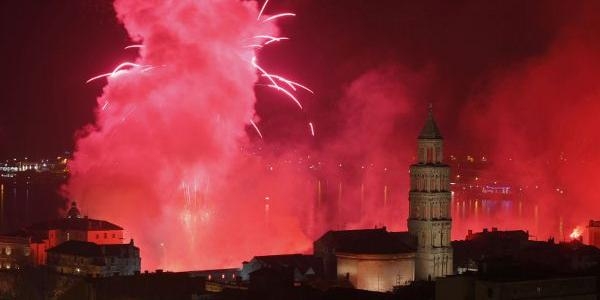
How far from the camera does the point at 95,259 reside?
49.9 m

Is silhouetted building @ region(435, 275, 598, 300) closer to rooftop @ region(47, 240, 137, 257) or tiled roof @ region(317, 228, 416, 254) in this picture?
tiled roof @ region(317, 228, 416, 254)

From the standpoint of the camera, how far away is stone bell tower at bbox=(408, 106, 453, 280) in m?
49.8

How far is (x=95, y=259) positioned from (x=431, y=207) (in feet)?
41.2

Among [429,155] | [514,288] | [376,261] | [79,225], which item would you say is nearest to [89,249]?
[79,225]

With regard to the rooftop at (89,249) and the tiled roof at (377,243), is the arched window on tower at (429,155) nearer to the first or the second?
the tiled roof at (377,243)

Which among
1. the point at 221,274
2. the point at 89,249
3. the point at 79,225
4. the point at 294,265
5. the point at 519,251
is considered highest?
the point at 79,225

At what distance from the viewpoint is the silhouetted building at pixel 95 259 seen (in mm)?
49531

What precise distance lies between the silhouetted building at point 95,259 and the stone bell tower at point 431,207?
1050 cm

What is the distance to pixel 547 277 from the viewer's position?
32.5m

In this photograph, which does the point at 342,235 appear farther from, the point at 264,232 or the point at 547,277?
the point at 547,277

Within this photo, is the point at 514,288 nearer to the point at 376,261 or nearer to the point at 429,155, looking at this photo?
the point at 376,261

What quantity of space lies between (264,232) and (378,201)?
3049 centimetres

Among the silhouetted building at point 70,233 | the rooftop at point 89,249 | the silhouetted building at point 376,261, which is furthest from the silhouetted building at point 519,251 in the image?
the silhouetted building at point 70,233

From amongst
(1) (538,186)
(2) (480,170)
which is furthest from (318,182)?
(1) (538,186)
